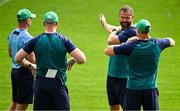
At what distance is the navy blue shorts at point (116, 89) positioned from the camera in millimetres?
9859

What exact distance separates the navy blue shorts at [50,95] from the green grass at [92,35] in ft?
10.2

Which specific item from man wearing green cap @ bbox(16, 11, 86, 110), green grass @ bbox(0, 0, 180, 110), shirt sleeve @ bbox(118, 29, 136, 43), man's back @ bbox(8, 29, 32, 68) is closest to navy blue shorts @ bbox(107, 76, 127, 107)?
shirt sleeve @ bbox(118, 29, 136, 43)

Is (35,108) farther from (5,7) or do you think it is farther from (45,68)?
(5,7)

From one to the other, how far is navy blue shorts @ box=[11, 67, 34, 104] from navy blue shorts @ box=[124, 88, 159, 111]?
1.91 m

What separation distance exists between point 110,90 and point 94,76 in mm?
4444

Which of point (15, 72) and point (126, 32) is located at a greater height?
point (126, 32)

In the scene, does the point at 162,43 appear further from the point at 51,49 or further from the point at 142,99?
the point at 51,49

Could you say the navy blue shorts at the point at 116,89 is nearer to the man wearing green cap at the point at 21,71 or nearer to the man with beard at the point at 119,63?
the man with beard at the point at 119,63

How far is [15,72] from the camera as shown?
10.0 meters

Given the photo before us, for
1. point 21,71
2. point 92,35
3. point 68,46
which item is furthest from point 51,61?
point 92,35

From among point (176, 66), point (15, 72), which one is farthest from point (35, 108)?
point (176, 66)

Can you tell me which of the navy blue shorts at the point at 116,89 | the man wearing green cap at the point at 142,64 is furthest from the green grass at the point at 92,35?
the man wearing green cap at the point at 142,64

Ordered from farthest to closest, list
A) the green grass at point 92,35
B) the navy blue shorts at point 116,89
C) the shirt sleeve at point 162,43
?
the green grass at point 92,35
the navy blue shorts at point 116,89
the shirt sleeve at point 162,43

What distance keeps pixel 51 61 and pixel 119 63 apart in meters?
1.60
